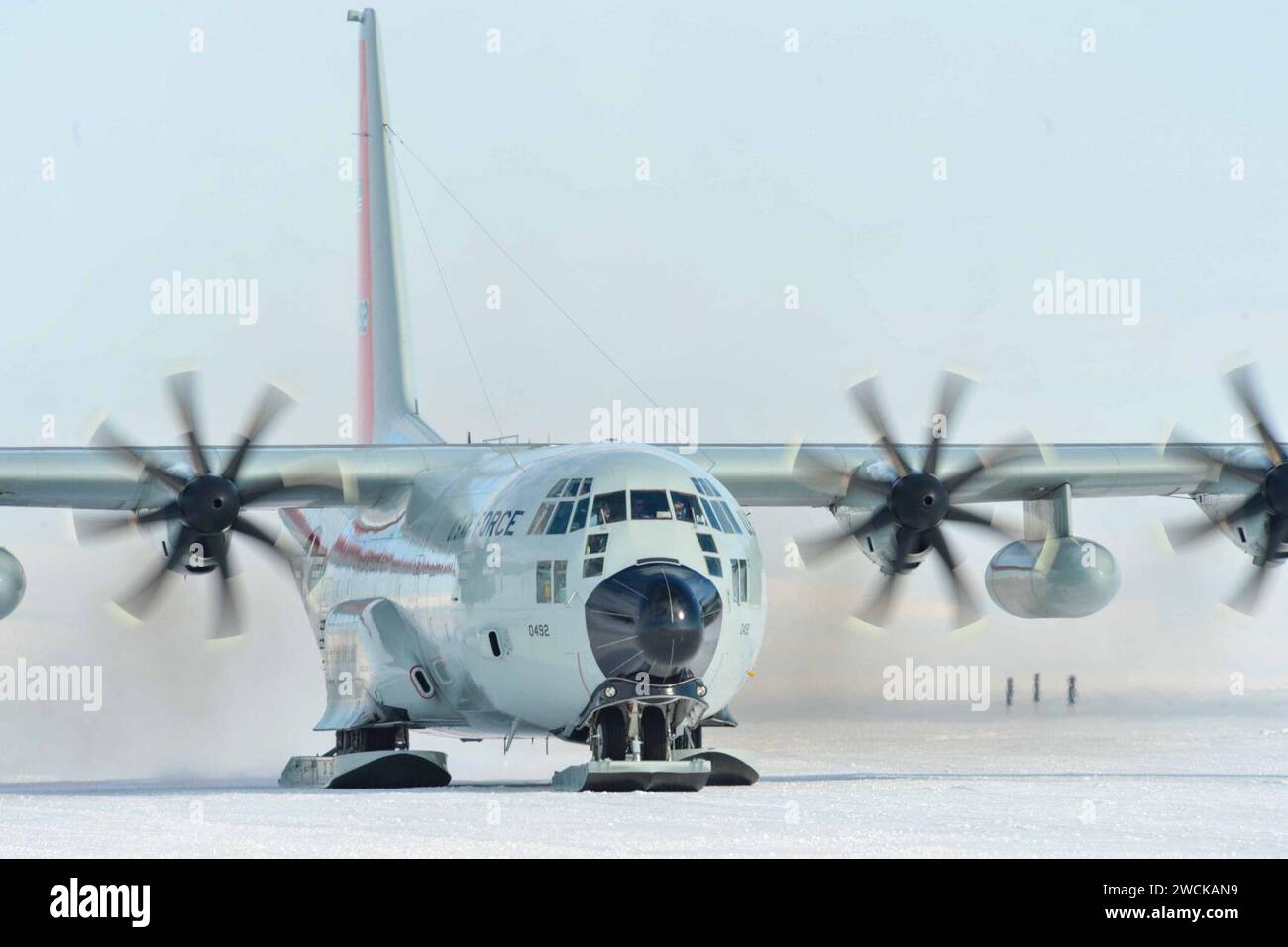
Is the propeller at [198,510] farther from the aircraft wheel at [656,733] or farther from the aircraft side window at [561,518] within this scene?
the aircraft wheel at [656,733]

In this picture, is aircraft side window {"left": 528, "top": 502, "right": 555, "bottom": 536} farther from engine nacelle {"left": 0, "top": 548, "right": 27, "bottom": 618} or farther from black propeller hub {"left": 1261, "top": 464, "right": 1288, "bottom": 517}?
black propeller hub {"left": 1261, "top": 464, "right": 1288, "bottom": 517}

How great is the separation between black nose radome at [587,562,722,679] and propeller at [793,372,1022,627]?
518 centimetres

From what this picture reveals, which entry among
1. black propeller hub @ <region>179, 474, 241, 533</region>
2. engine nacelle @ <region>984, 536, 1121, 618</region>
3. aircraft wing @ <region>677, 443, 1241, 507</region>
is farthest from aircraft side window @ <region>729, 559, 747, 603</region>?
engine nacelle @ <region>984, 536, 1121, 618</region>

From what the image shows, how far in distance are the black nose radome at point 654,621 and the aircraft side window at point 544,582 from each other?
658mm

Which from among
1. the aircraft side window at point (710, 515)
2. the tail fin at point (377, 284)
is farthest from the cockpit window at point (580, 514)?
the tail fin at point (377, 284)

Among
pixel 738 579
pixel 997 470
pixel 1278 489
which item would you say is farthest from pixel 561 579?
pixel 1278 489

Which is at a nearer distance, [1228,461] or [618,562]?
[618,562]

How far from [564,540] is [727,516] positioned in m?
1.69

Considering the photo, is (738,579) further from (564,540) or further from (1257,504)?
(1257,504)
